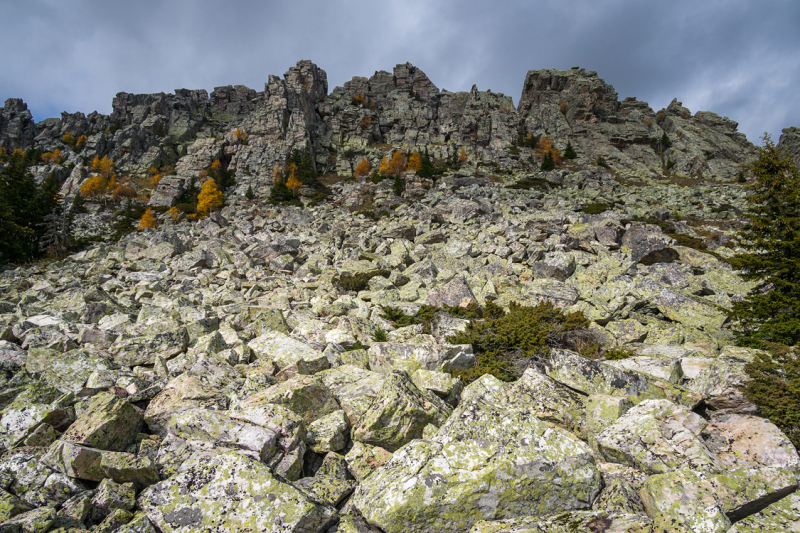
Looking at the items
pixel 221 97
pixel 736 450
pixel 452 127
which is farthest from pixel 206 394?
pixel 221 97

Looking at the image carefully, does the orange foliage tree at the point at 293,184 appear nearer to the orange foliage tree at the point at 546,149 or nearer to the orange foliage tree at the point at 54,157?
the orange foliage tree at the point at 546,149

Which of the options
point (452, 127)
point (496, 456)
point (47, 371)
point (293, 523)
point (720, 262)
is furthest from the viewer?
point (452, 127)

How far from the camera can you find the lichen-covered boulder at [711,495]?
3.46 meters

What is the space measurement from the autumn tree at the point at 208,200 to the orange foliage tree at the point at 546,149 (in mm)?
75588

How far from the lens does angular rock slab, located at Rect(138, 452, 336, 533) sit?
12.2 feet

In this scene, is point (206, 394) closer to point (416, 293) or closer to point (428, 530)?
point (428, 530)

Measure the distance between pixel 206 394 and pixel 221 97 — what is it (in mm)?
186123

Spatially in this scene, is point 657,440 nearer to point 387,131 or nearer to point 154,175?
point 387,131

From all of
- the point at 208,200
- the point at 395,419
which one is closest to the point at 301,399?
the point at 395,419

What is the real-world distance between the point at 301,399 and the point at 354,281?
11.3 metres

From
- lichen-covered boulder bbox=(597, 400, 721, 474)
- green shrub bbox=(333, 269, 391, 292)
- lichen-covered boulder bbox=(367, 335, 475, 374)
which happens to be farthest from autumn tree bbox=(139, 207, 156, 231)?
lichen-covered boulder bbox=(597, 400, 721, 474)

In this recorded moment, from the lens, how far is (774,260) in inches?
405

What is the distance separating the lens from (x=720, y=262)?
53.1 feet

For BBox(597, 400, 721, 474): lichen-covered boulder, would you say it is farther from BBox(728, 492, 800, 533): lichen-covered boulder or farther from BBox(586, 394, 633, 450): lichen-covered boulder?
BBox(728, 492, 800, 533): lichen-covered boulder
